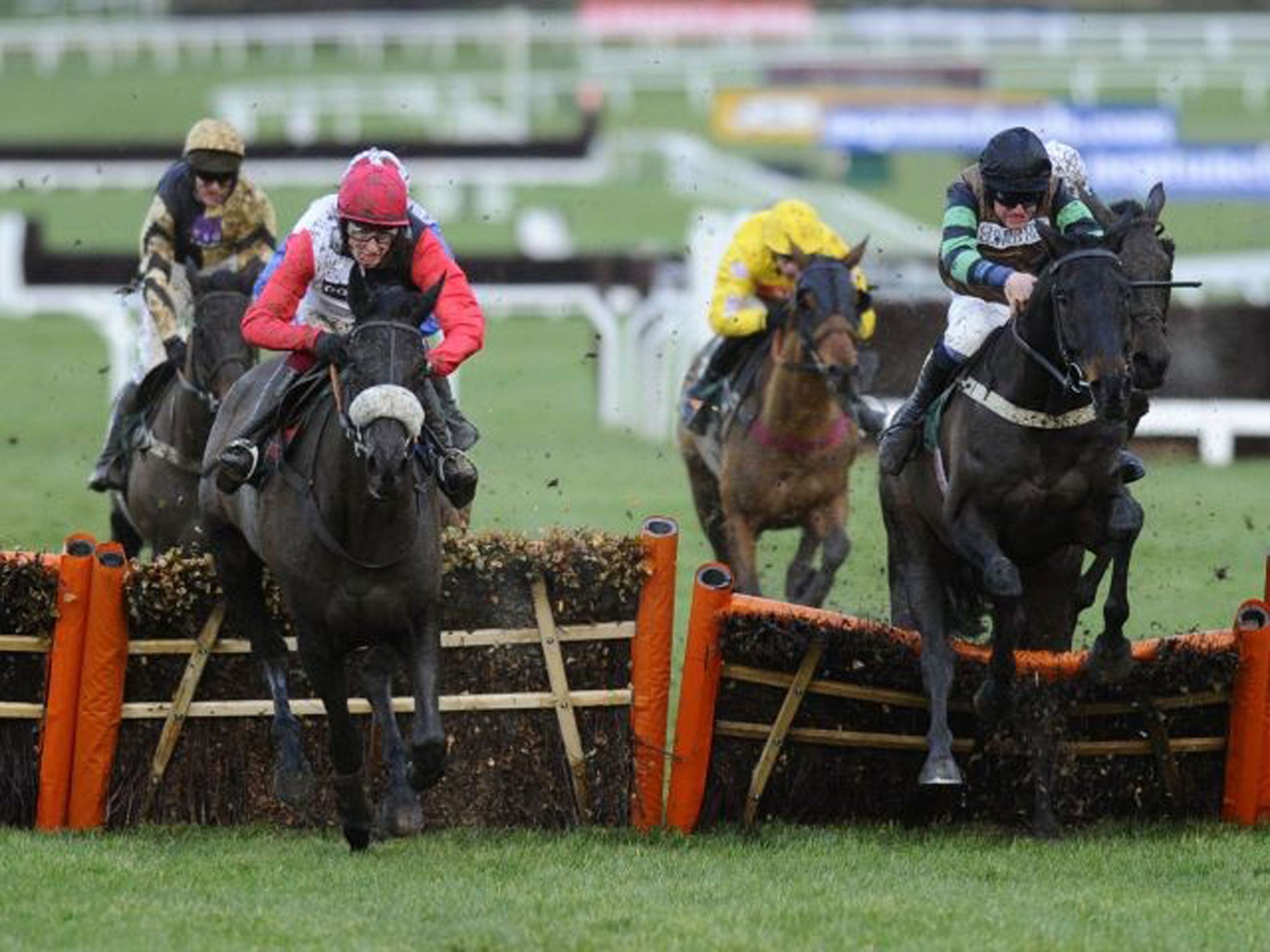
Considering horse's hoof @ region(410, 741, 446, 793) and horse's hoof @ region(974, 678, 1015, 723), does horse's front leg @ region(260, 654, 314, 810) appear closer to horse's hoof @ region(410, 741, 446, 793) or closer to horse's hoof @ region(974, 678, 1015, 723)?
horse's hoof @ region(410, 741, 446, 793)

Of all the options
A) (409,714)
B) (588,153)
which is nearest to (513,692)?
(409,714)

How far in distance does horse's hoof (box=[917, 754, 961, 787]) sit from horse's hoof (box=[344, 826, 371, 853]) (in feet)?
5.10

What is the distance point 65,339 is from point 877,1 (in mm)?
28305

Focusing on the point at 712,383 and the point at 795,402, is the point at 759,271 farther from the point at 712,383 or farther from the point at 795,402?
the point at 795,402

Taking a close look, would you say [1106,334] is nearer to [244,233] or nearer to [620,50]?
[244,233]

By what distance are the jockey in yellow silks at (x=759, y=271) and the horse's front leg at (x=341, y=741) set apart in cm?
404

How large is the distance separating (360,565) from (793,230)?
4.36 meters

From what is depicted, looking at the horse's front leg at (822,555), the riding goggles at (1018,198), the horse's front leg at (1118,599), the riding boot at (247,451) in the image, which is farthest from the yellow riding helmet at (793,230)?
the riding boot at (247,451)

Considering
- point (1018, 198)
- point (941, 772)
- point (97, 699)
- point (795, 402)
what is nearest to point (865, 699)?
point (941, 772)

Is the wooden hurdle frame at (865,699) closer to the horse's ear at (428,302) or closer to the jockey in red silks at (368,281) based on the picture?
the jockey in red silks at (368,281)

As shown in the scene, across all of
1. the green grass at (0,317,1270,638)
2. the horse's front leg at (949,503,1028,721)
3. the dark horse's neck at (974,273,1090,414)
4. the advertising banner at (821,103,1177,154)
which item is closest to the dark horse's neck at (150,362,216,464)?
the green grass at (0,317,1270,638)

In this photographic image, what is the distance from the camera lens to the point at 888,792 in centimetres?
797

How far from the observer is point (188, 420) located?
984 cm

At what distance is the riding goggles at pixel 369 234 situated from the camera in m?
7.36
